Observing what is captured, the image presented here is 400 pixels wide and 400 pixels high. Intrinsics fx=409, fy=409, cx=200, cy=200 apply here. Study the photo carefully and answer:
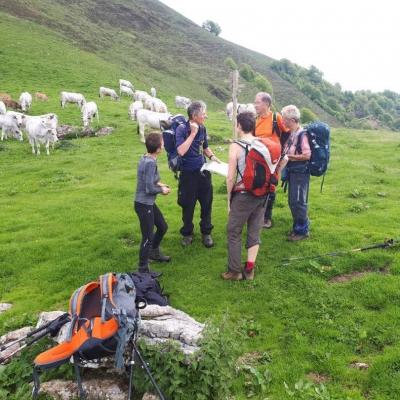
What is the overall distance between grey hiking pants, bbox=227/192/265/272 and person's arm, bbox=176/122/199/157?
1.48m

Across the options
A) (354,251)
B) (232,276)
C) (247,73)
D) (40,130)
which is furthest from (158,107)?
(247,73)

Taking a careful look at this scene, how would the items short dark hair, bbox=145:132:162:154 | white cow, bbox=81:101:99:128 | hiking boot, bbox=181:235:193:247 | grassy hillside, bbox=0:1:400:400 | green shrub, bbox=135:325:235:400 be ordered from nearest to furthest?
green shrub, bbox=135:325:235:400, grassy hillside, bbox=0:1:400:400, short dark hair, bbox=145:132:162:154, hiking boot, bbox=181:235:193:247, white cow, bbox=81:101:99:128

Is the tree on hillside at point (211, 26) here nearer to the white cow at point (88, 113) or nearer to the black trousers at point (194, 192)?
the white cow at point (88, 113)

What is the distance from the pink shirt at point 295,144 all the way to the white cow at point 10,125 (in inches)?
765

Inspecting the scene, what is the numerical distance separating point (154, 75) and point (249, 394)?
64.8 metres

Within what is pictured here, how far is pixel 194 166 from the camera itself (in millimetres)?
8570

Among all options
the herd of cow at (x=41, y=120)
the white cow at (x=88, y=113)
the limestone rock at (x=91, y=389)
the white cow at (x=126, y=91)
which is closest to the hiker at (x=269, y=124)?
the limestone rock at (x=91, y=389)

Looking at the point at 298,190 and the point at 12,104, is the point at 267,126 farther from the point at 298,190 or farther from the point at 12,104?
the point at 12,104

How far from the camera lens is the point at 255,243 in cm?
778

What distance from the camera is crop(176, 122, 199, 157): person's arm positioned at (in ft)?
26.5

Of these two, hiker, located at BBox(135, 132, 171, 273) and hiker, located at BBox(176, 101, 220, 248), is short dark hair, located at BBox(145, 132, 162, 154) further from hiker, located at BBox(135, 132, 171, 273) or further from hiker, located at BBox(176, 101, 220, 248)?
hiker, located at BBox(176, 101, 220, 248)

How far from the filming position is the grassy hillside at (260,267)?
564 cm

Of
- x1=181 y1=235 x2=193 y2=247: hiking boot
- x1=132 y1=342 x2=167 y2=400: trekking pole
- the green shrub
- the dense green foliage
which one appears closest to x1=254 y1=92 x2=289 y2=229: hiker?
x1=181 y1=235 x2=193 y2=247: hiking boot

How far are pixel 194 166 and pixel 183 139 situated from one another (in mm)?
634
